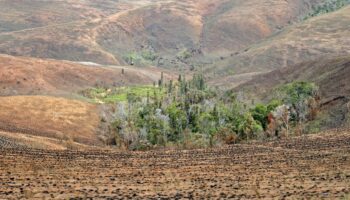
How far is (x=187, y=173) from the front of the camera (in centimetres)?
4928

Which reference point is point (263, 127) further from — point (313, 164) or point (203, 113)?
point (313, 164)

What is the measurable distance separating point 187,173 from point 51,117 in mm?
70247

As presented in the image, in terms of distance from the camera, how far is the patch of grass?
154m

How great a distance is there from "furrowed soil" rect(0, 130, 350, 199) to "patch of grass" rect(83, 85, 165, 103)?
90.5 metres

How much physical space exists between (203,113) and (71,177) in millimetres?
60494

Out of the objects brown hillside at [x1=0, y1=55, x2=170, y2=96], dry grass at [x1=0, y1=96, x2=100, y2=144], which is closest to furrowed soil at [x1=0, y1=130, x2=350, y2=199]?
dry grass at [x1=0, y1=96, x2=100, y2=144]

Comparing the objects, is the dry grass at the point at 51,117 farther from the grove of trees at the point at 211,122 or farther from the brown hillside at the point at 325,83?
the brown hillside at the point at 325,83

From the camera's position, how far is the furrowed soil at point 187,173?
134ft

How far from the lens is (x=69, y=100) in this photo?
5271 inches

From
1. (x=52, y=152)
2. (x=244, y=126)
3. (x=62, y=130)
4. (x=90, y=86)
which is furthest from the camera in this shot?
(x=90, y=86)

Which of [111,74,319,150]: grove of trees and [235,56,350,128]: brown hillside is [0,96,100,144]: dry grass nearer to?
[111,74,319,150]: grove of trees

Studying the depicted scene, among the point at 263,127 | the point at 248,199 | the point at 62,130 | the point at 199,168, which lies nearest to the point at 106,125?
the point at 62,130

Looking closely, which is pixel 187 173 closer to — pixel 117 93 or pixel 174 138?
pixel 174 138

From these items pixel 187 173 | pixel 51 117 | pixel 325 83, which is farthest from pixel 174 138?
pixel 187 173
